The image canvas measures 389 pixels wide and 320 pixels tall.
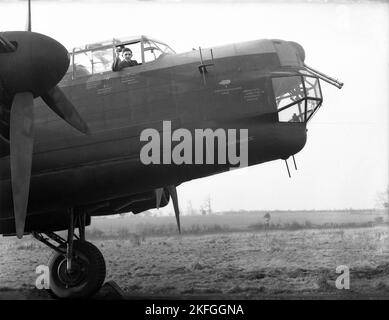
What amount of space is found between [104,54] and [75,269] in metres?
3.86

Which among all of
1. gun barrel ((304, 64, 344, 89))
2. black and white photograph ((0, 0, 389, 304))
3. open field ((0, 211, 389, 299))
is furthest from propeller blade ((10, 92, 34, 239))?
gun barrel ((304, 64, 344, 89))

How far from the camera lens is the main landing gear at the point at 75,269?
930 centimetres

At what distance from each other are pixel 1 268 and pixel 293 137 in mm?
9482

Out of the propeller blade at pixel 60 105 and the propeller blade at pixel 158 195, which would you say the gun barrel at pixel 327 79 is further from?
the propeller blade at pixel 60 105

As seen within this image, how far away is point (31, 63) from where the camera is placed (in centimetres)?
646

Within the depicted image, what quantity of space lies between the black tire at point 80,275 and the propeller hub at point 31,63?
3.82 meters

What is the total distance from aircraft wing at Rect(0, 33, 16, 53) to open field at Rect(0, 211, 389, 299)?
5.51 meters

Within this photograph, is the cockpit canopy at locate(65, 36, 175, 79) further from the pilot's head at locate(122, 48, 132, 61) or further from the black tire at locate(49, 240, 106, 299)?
the black tire at locate(49, 240, 106, 299)

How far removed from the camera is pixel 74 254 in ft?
31.3

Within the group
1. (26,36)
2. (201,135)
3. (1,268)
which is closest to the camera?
(26,36)

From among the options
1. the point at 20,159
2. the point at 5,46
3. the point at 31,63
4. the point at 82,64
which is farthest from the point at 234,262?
the point at 5,46
